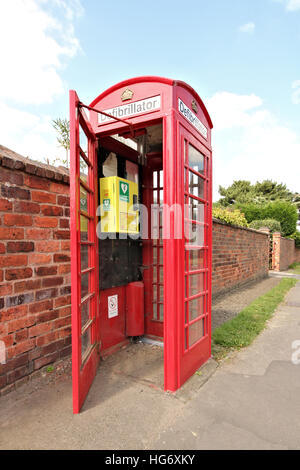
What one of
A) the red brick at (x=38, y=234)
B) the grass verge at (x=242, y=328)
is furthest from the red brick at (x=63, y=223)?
the grass verge at (x=242, y=328)

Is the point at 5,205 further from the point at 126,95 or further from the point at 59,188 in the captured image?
the point at 126,95

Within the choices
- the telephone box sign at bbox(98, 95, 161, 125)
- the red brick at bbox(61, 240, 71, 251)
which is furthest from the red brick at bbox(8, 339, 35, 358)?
the telephone box sign at bbox(98, 95, 161, 125)

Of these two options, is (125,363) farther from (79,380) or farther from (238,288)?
(238,288)

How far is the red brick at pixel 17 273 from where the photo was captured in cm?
242

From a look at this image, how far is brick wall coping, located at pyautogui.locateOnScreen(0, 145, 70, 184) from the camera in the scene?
240 centimetres

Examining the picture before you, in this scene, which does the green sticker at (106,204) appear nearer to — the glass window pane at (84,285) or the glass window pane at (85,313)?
the glass window pane at (84,285)

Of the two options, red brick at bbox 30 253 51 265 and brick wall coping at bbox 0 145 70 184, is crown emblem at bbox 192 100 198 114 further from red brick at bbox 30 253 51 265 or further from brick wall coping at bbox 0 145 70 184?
red brick at bbox 30 253 51 265

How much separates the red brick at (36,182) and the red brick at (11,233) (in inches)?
18.3

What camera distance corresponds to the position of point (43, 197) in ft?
9.21

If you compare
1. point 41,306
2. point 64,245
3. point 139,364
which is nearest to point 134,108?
point 64,245

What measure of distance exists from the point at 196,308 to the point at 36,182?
2.24 m

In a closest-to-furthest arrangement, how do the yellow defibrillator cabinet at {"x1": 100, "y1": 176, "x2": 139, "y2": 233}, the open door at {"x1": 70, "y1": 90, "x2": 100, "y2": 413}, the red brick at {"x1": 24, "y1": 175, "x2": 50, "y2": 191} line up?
the open door at {"x1": 70, "y1": 90, "x2": 100, "y2": 413} < the red brick at {"x1": 24, "y1": 175, "x2": 50, "y2": 191} < the yellow defibrillator cabinet at {"x1": 100, "y1": 176, "x2": 139, "y2": 233}

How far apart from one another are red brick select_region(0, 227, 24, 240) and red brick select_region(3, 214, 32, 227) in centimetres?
5
